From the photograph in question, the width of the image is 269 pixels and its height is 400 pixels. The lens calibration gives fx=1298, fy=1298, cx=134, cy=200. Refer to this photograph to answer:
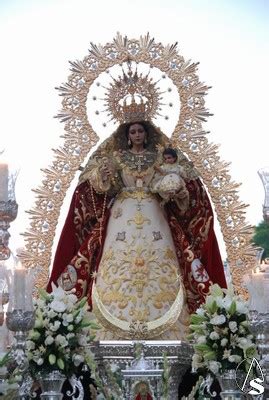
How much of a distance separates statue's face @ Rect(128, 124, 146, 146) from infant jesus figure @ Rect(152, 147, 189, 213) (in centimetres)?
29

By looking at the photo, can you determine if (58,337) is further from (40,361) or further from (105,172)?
(105,172)

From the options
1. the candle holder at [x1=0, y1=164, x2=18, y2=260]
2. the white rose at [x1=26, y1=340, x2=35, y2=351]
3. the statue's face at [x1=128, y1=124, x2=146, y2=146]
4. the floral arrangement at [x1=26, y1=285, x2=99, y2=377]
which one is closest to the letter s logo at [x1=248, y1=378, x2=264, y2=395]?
the floral arrangement at [x1=26, y1=285, x2=99, y2=377]

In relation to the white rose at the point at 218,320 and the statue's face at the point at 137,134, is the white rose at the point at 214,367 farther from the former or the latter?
the statue's face at the point at 137,134

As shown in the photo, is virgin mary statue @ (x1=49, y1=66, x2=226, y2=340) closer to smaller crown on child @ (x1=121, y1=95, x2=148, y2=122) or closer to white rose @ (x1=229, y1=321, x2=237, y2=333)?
smaller crown on child @ (x1=121, y1=95, x2=148, y2=122)

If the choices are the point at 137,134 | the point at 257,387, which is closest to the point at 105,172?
the point at 137,134

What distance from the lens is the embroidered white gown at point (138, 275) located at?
417 inches

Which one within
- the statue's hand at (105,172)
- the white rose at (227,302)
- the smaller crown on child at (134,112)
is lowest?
the white rose at (227,302)

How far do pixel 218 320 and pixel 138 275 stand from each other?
164cm

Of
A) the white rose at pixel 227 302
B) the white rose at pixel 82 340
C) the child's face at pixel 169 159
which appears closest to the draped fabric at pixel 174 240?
the child's face at pixel 169 159

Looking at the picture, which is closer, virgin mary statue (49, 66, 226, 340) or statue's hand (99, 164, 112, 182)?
virgin mary statue (49, 66, 226, 340)

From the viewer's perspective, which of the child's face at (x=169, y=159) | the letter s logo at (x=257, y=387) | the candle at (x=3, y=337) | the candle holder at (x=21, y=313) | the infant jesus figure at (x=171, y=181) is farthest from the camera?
the child's face at (x=169, y=159)

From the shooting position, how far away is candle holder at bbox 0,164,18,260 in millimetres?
9477

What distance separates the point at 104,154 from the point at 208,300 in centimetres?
224

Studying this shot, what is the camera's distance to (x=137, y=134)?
36.9 feet
